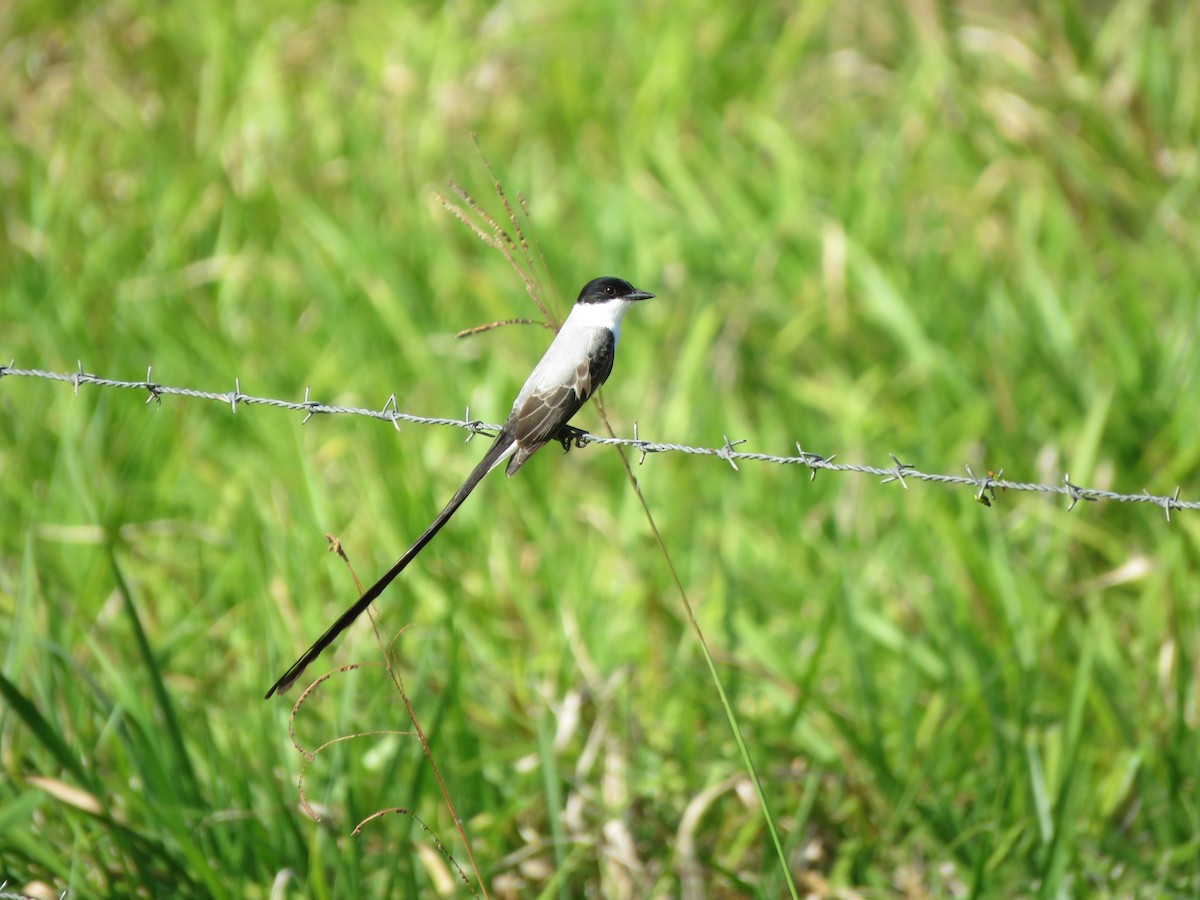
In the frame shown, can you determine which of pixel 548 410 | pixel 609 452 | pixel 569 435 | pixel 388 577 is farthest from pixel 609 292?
pixel 609 452

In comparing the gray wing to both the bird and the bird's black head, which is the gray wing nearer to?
the bird

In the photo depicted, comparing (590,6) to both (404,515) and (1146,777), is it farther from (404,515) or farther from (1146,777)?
(1146,777)

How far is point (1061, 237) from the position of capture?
5574 millimetres

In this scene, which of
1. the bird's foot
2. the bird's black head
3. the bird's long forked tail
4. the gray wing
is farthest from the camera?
the bird's black head

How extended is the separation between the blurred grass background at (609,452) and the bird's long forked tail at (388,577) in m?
0.65

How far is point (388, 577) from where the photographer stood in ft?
8.08

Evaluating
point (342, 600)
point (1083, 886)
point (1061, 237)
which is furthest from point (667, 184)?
point (1083, 886)

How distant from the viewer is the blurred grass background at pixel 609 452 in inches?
126

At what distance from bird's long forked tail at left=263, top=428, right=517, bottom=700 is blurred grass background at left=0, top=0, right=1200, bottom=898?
652 mm

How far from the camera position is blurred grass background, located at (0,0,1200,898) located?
10.5ft

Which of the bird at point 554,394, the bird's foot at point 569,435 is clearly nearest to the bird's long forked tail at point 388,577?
the bird at point 554,394

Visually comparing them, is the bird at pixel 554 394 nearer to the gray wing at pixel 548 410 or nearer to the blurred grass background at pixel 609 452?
the gray wing at pixel 548 410

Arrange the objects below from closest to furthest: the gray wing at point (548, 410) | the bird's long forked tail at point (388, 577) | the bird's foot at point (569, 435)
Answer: the bird's long forked tail at point (388, 577), the gray wing at point (548, 410), the bird's foot at point (569, 435)

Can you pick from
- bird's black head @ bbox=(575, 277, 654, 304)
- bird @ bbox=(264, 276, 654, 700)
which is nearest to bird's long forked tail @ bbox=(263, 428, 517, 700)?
bird @ bbox=(264, 276, 654, 700)
